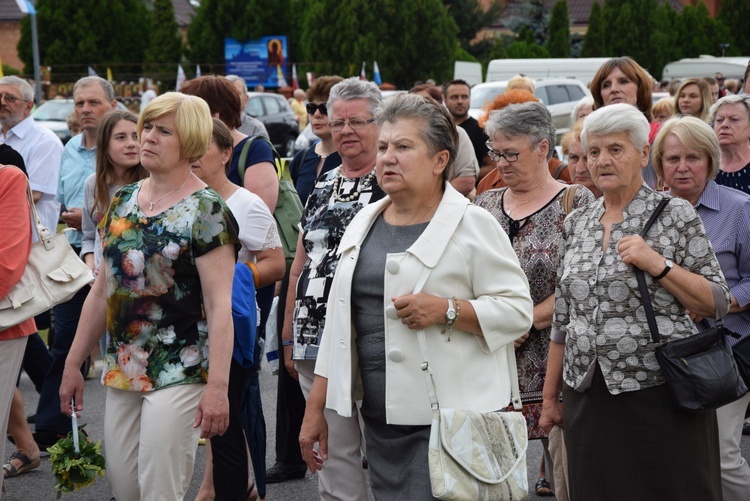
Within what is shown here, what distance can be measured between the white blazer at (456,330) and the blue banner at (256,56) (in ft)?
149

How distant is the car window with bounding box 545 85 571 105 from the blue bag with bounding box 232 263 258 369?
2395 centimetres

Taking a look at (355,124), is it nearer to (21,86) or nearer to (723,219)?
(723,219)

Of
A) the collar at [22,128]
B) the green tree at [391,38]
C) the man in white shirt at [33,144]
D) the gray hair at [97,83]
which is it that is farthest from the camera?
the green tree at [391,38]

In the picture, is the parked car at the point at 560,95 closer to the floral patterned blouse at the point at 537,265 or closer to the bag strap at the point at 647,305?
the floral patterned blouse at the point at 537,265

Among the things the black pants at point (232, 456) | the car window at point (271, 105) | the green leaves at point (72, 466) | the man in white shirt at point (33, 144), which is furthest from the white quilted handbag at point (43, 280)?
the car window at point (271, 105)

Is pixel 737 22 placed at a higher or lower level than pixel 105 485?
higher

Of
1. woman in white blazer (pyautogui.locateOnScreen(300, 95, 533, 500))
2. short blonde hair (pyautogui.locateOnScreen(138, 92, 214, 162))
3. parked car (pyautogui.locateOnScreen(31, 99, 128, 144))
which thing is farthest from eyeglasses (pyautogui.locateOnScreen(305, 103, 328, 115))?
parked car (pyautogui.locateOnScreen(31, 99, 128, 144))

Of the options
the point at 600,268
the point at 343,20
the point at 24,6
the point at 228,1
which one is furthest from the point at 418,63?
the point at 600,268

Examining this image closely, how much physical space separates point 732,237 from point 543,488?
1981 millimetres

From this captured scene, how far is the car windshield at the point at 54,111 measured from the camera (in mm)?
27641

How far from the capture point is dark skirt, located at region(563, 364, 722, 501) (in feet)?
13.3

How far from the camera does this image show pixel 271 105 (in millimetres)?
30844

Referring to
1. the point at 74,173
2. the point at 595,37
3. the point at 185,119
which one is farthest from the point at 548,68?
the point at 185,119

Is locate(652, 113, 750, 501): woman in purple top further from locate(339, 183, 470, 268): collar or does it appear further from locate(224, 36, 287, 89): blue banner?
locate(224, 36, 287, 89): blue banner
